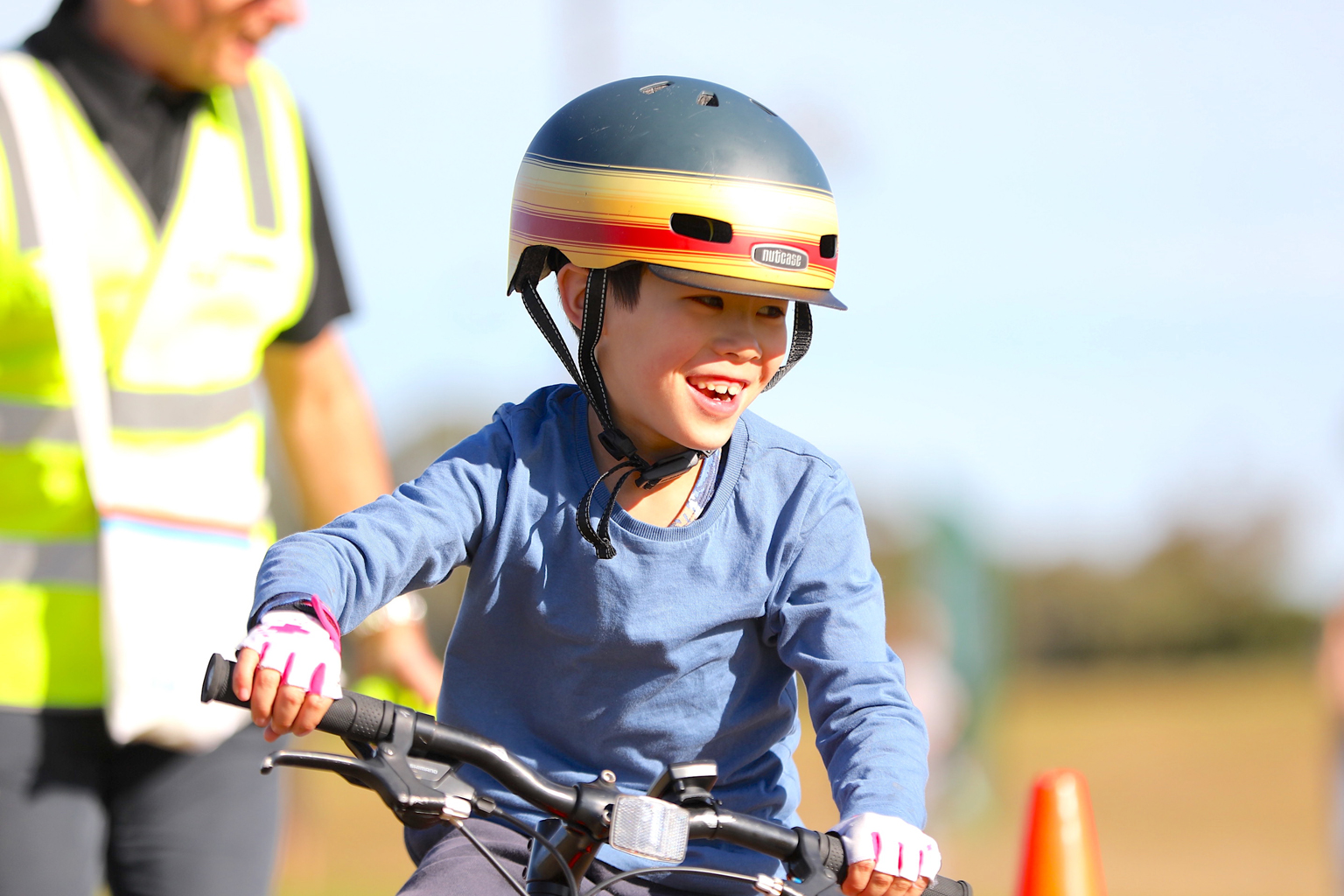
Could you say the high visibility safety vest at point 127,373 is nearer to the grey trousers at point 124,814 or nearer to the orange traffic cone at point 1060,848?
the grey trousers at point 124,814

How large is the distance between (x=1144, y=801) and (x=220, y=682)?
27.9 meters

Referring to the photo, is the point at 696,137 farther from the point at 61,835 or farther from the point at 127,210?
the point at 61,835

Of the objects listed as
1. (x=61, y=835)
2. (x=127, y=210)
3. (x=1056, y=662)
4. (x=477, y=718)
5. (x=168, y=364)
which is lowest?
(x=61, y=835)

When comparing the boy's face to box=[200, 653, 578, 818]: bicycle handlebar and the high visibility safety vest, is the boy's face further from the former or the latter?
the high visibility safety vest

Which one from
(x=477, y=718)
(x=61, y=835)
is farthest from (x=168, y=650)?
(x=477, y=718)

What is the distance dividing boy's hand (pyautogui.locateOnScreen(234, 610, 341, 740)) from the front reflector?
0.44 meters

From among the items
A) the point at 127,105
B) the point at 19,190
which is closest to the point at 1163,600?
the point at 127,105

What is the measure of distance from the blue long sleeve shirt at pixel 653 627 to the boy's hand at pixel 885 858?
1.06ft

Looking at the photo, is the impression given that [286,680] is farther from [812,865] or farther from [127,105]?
[127,105]

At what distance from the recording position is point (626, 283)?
10.6 ft

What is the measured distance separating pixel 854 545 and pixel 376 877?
16343 millimetres

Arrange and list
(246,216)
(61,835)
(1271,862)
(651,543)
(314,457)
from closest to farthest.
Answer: (651,543) → (61,835) → (246,216) → (314,457) → (1271,862)

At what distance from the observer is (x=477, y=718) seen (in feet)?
10.4

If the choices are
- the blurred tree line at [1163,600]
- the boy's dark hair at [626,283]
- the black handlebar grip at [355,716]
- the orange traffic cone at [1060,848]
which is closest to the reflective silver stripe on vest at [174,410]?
the boy's dark hair at [626,283]
